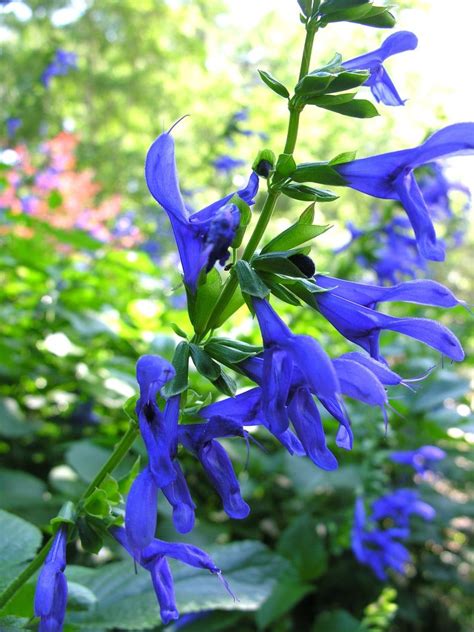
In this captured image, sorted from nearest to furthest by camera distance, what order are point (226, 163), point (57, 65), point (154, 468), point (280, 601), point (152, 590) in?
1. point (154, 468)
2. point (152, 590)
3. point (280, 601)
4. point (226, 163)
5. point (57, 65)

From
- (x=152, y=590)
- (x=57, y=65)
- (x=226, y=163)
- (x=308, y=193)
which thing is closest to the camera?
(x=308, y=193)

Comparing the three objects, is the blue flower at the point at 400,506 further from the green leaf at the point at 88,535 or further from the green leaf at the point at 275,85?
the green leaf at the point at 275,85

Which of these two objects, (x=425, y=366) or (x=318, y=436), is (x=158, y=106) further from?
(x=318, y=436)

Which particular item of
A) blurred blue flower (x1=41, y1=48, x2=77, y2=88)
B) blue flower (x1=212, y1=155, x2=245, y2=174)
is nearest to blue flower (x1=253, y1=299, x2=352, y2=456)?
→ blue flower (x1=212, y1=155, x2=245, y2=174)

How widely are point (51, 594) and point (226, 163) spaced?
10.8ft

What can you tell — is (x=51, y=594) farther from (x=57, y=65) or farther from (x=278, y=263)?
(x=57, y=65)

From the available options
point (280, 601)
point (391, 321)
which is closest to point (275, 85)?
point (391, 321)

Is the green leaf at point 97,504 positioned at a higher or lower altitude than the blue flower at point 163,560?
higher

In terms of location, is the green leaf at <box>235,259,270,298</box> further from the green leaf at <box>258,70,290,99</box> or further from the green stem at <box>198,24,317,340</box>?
the green leaf at <box>258,70,290,99</box>

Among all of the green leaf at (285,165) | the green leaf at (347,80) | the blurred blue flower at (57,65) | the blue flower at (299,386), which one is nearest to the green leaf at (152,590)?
the blue flower at (299,386)

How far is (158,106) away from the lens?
14617 mm

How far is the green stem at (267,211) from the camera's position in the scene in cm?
72

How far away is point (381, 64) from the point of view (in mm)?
812

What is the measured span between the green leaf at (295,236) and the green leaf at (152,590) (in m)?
0.56
